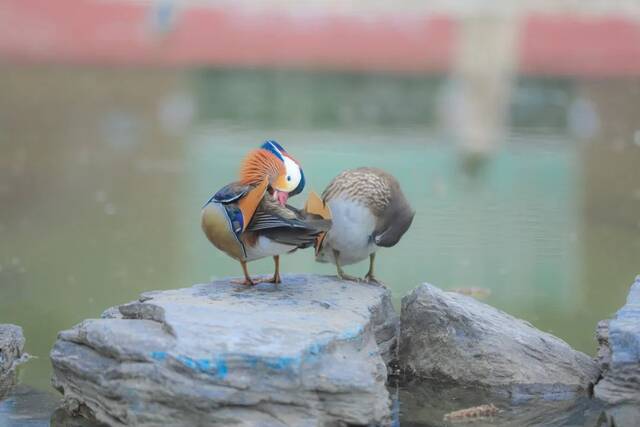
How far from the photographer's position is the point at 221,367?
2512 millimetres

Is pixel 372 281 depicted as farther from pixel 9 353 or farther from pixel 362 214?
pixel 9 353

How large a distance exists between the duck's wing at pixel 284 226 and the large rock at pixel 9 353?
870mm

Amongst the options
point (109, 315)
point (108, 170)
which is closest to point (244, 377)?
point (109, 315)

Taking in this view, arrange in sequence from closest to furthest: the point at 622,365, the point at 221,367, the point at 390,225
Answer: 1. the point at 221,367
2. the point at 622,365
3. the point at 390,225

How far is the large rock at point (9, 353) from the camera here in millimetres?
3141

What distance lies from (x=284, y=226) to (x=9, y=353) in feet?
3.26

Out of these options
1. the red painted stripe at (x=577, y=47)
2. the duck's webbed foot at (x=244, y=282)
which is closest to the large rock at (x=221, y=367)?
the duck's webbed foot at (x=244, y=282)

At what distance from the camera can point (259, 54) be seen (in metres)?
10.4

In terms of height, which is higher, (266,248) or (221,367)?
(266,248)

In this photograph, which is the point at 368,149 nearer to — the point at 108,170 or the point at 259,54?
the point at 108,170

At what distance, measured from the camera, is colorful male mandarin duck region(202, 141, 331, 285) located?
2873 millimetres

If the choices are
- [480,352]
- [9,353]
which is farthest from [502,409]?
[9,353]

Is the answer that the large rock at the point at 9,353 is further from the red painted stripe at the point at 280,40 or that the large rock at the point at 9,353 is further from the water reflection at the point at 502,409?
the red painted stripe at the point at 280,40

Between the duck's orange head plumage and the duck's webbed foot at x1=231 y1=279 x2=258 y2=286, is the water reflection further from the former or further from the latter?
the duck's orange head plumage
